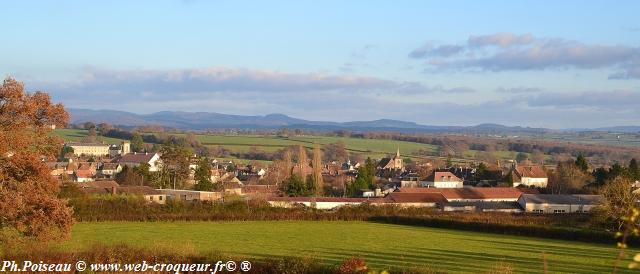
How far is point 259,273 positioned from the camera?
57.1ft

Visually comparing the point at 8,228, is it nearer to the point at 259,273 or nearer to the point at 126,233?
the point at 259,273

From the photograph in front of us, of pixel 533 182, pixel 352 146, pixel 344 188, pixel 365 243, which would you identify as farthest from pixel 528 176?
pixel 352 146

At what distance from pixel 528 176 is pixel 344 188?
24765mm

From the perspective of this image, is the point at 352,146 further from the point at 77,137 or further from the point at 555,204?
the point at 555,204

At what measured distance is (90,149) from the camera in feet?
388

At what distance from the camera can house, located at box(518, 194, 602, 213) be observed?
55.7 meters

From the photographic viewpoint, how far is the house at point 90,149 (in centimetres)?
11438

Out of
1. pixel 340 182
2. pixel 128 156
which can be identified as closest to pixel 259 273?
pixel 340 182

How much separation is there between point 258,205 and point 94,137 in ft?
304

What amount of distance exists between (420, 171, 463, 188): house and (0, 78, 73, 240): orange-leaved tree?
208 feet

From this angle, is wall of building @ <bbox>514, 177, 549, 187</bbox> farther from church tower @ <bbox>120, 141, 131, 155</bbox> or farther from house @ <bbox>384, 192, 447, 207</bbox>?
church tower @ <bbox>120, 141, 131, 155</bbox>

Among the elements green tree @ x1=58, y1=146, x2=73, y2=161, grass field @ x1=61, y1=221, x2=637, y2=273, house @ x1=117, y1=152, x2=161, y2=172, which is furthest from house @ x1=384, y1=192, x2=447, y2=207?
green tree @ x1=58, y1=146, x2=73, y2=161

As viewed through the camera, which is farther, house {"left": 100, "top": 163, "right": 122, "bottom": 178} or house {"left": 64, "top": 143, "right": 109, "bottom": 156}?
house {"left": 64, "top": 143, "right": 109, "bottom": 156}

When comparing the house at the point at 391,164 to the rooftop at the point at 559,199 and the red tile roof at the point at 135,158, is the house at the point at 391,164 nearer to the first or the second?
the red tile roof at the point at 135,158
